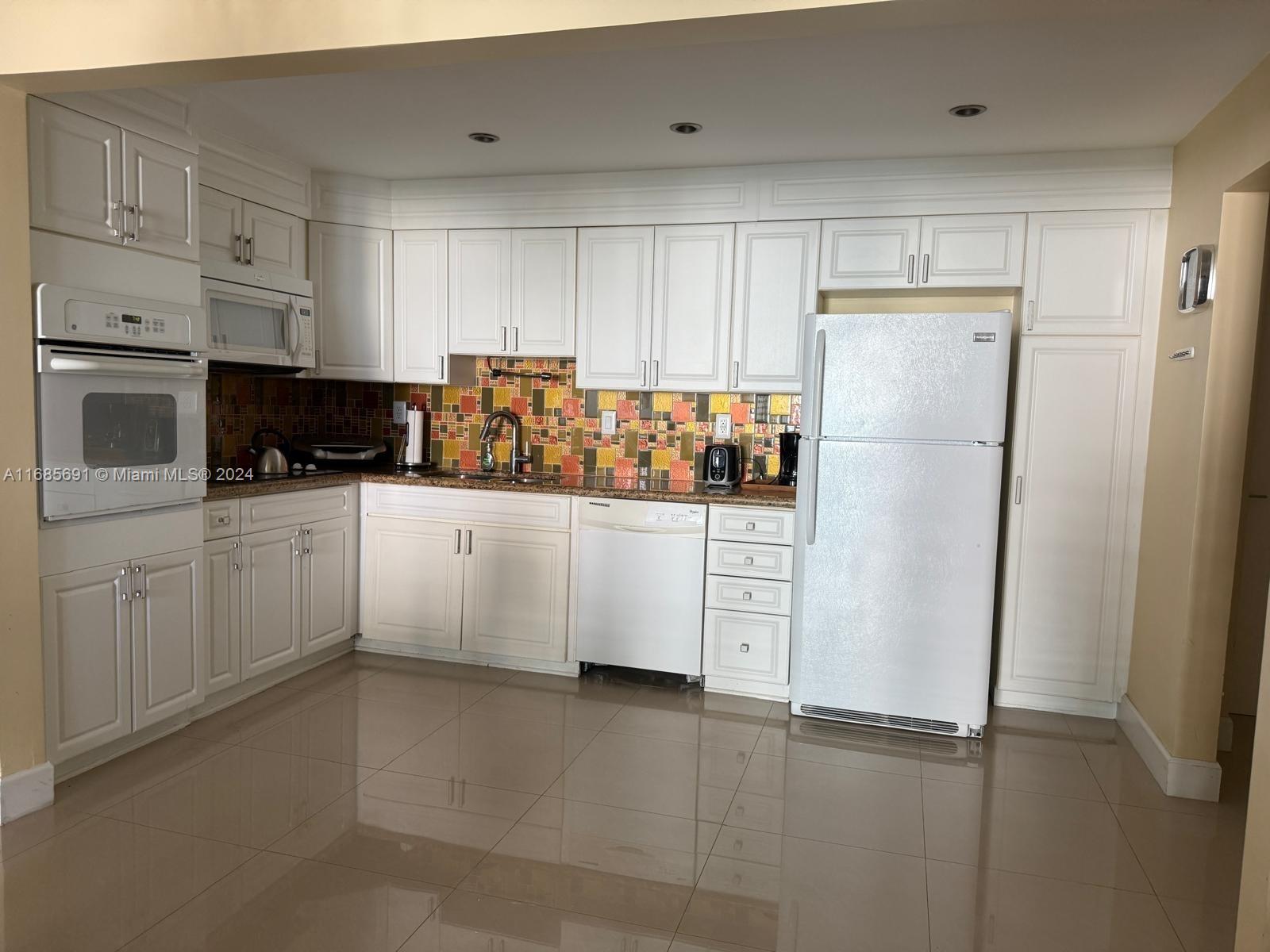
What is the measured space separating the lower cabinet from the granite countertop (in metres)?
0.43

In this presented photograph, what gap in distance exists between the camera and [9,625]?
2535 millimetres

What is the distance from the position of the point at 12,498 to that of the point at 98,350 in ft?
1.75

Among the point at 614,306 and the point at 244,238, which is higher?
the point at 244,238

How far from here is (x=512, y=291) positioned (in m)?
4.35

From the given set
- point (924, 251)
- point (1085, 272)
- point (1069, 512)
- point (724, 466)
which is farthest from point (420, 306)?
point (1069, 512)

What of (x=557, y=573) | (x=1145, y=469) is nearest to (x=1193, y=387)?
(x=1145, y=469)

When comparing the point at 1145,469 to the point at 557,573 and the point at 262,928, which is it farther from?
the point at 262,928

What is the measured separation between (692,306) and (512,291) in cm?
94

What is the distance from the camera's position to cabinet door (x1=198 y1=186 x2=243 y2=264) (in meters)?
3.56

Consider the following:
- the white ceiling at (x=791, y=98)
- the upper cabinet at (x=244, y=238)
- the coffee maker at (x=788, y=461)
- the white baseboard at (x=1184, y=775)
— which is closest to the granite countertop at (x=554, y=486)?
the coffee maker at (x=788, y=461)

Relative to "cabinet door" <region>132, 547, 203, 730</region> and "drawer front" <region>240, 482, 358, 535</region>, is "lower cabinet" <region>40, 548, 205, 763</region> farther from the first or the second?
"drawer front" <region>240, 482, 358, 535</region>

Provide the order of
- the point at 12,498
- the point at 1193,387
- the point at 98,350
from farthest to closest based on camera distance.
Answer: the point at 1193,387 → the point at 98,350 → the point at 12,498

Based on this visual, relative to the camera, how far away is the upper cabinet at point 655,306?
13.4ft

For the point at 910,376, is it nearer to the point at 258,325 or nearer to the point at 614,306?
the point at 614,306
